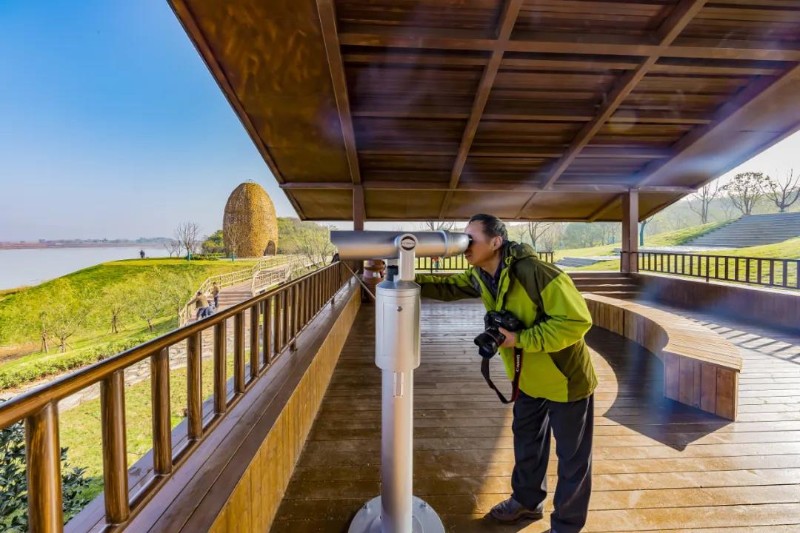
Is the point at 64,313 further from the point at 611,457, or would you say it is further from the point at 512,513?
the point at 611,457

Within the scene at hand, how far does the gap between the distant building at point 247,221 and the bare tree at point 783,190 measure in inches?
1461

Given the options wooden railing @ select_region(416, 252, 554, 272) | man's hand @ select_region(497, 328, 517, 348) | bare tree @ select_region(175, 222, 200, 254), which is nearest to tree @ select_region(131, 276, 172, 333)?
bare tree @ select_region(175, 222, 200, 254)

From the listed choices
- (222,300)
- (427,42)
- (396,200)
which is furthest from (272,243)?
(427,42)

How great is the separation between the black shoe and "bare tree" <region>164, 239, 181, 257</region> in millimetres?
31226

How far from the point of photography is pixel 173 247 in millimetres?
28344

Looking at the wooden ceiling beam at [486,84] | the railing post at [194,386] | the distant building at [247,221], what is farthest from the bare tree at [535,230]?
the railing post at [194,386]

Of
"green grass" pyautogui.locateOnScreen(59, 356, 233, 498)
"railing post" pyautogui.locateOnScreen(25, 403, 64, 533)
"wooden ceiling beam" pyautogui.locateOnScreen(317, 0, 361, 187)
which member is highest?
"wooden ceiling beam" pyautogui.locateOnScreen(317, 0, 361, 187)

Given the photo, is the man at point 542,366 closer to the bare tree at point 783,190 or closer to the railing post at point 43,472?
the railing post at point 43,472

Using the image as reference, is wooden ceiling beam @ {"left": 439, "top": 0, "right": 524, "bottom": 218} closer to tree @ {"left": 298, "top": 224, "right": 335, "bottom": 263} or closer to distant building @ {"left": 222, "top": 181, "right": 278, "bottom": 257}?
distant building @ {"left": 222, "top": 181, "right": 278, "bottom": 257}

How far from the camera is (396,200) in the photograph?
32.2 feet

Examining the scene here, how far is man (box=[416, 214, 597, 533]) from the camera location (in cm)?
143

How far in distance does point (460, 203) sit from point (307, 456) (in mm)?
8585

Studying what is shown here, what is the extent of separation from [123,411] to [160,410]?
7.8 inches

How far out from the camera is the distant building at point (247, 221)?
28.9 metres
